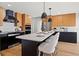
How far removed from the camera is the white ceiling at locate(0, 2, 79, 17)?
7.37ft

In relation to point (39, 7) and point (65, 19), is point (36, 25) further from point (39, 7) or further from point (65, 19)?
point (65, 19)

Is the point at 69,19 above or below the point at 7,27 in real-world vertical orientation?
above

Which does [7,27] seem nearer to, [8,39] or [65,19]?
[8,39]

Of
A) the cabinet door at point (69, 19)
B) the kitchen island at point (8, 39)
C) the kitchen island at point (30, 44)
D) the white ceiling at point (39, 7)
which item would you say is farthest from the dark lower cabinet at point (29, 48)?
the cabinet door at point (69, 19)

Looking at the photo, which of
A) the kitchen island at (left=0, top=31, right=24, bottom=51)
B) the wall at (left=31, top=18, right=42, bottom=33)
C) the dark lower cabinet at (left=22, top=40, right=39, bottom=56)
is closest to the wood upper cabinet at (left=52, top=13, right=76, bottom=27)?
the wall at (left=31, top=18, right=42, bottom=33)

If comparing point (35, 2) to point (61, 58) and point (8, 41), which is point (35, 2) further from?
point (61, 58)

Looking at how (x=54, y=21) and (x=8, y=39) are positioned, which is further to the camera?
(x=54, y=21)

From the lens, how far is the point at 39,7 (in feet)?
7.89

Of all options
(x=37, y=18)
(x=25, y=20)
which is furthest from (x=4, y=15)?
(x=37, y=18)

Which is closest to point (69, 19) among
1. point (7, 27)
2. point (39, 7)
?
point (39, 7)

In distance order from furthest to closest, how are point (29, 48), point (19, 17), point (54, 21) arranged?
point (54, 21), point (29, 48), point (19, 17)

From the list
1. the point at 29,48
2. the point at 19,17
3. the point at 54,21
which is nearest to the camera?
the point at 19,17

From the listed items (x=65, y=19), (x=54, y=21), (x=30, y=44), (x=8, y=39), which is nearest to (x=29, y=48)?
(x=30, y=44)

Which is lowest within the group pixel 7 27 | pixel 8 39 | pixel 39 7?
pixel 8 39
